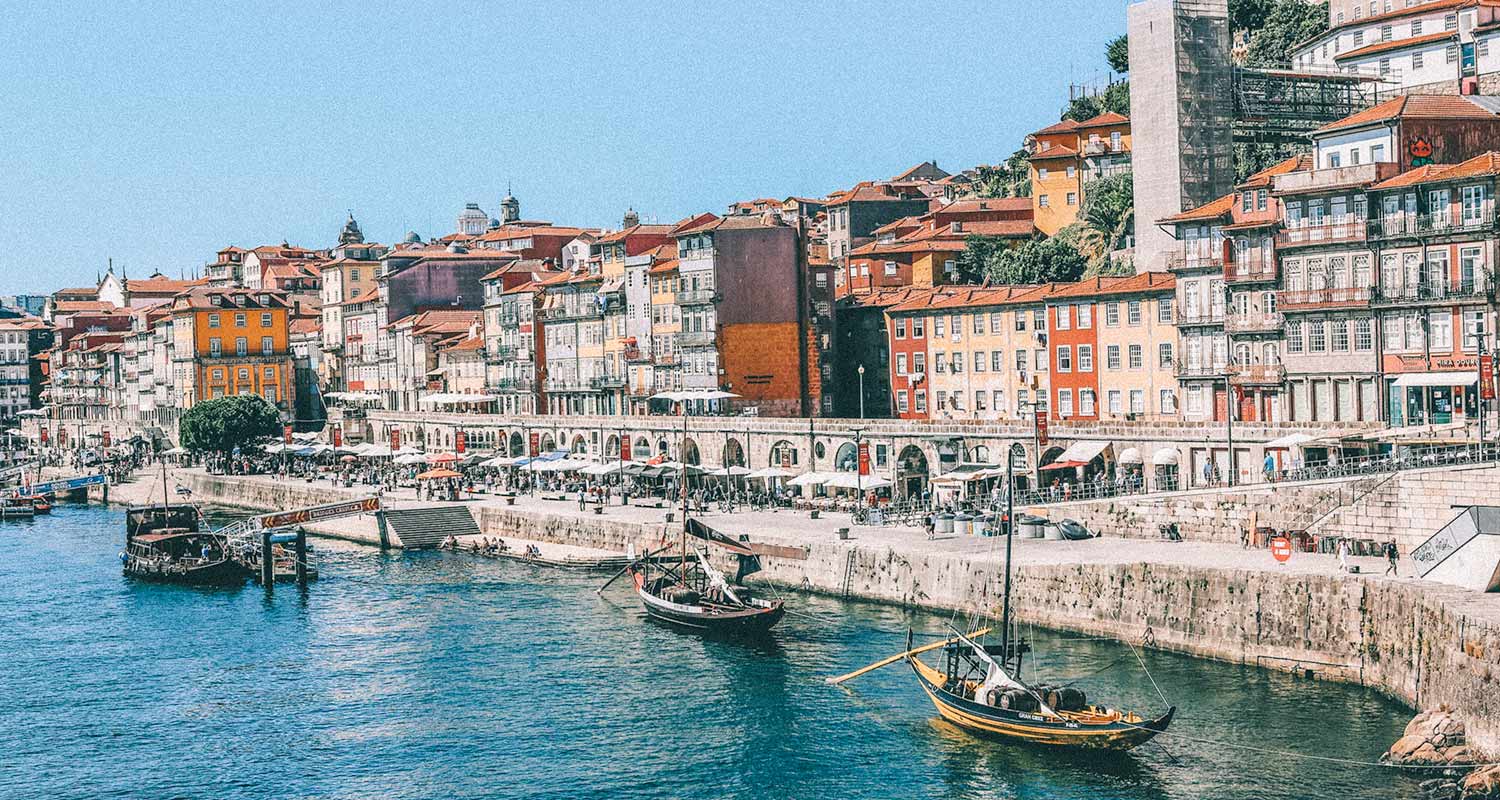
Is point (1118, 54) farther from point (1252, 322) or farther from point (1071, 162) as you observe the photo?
point (1252, 322)

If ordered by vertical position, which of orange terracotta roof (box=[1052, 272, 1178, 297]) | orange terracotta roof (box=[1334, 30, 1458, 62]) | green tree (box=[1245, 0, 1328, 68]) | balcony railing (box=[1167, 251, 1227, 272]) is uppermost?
green tree (box=[1245, 0, 1328, 68])

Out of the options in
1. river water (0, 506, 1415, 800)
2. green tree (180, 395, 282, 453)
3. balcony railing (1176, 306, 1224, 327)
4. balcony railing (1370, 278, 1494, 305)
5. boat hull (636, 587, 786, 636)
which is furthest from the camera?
green tree (180, 395, 282, 453)

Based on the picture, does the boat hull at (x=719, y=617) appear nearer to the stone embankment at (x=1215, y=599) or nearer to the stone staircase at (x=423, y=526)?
the stone embankment at (x=1215, y=599)

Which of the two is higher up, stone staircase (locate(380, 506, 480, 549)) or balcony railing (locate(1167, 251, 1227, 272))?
balcony railing (locate(1167, 251, 1227, 272))

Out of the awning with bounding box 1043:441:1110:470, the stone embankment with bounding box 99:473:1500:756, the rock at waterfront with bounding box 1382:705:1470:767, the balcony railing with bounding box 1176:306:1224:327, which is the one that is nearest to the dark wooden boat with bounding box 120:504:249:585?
the stone embankment with bounding box 99:473:1500:756

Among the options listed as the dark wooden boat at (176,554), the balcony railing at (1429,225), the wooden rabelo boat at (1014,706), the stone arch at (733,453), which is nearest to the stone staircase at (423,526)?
the dark wooden boat at (176,554)

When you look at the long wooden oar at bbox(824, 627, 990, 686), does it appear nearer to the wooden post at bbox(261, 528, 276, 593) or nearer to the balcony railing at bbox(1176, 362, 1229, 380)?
the balcony railing at bbox(1176, 362, 1229, 380)

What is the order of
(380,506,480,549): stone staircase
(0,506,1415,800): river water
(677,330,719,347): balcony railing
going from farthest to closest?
(677,330,719,347): balcony railing < (380,506,480,549): stone staircase < (0,506,1415,800): river water

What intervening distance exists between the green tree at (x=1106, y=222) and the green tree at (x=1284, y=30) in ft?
52.5

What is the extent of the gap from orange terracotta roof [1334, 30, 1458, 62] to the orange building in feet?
309

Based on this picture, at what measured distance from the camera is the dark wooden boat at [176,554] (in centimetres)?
8344

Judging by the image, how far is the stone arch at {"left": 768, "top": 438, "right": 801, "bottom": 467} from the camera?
92312mm

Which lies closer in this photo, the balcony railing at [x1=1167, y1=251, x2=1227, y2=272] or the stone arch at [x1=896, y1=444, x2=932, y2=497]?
the balcony railing at [x1=1167, y1=251, x2=1227, y2=272]

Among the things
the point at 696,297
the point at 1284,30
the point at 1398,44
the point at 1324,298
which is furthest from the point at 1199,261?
the point at 1284,30
